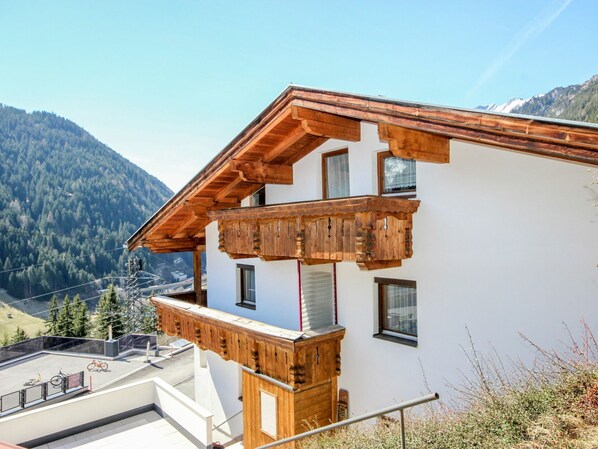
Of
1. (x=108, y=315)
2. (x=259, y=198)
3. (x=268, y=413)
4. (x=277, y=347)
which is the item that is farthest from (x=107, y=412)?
(x=108, y=315)

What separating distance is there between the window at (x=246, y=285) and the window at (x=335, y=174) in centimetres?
369

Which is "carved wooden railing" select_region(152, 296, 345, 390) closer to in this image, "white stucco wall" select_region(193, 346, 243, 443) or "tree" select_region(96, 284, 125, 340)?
"white stucco wall" select_region(193, 346, 243, 443)

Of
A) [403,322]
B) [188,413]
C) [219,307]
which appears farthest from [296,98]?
[188,413]

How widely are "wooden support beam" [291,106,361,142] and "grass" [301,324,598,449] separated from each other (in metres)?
4.73

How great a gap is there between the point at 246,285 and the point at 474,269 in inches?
278

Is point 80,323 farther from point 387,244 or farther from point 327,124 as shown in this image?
point 387,244

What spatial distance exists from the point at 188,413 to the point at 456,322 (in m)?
7.79

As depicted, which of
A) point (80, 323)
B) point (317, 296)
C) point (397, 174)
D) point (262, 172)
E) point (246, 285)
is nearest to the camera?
point (397, 174)

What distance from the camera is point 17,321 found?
123 metres

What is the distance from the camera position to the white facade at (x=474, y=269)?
561 centimetres

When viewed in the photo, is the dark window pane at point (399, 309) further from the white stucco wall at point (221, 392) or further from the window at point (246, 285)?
the white stucco wall at point (221, 392)

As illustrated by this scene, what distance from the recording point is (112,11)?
14555 mm

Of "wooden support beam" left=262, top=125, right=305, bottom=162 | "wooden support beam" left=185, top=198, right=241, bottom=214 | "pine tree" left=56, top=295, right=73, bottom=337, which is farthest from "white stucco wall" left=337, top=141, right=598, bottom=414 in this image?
"pine tree" left=56, top=295, right=73, bottom=337

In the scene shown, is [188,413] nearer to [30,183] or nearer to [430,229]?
[430,229]
